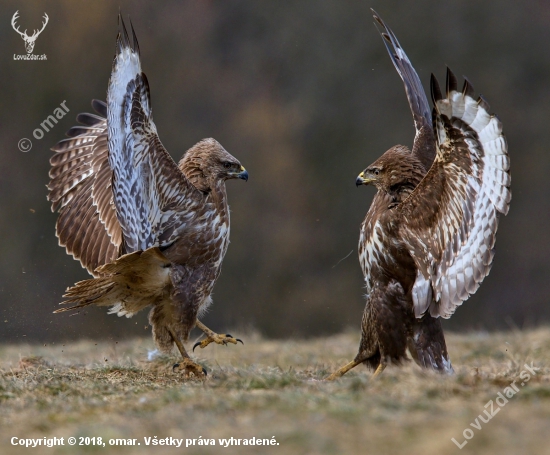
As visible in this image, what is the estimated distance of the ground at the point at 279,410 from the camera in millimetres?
3910

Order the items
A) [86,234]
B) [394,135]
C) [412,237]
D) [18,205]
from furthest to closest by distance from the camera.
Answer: [394,135] < [18,205] < [86,234] < [412,237]

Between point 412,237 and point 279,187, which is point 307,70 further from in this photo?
point 412,237

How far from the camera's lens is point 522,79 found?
23.4 meters

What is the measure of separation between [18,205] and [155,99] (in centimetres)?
430

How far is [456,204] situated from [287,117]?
1663 centimetres

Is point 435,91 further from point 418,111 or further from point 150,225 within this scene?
point 150,225

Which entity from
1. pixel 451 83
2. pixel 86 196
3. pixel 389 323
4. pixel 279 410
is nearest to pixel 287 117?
pixel 86 196

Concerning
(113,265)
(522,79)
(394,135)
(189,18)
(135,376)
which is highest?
(189,18)

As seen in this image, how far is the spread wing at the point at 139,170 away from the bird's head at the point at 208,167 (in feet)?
1.10

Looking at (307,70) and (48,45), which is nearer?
(48,45)

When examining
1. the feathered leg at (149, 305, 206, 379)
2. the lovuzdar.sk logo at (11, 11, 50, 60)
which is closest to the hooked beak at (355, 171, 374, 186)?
the feathered leg at (149, 305, 206, 379)

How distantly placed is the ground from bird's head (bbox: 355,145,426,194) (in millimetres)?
1499

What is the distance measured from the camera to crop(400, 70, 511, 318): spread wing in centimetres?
574

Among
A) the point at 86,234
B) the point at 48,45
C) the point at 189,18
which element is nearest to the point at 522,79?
the point at 189,18
